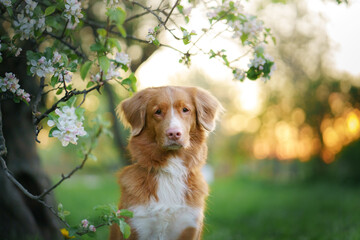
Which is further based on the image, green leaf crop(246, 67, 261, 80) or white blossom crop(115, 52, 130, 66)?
green leaf crop(246, 67, 261, 80)

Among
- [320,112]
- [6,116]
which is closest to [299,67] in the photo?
[320,112]

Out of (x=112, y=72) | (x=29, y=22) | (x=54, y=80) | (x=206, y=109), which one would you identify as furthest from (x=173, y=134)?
(x=29, y=22)

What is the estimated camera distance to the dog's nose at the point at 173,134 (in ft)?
10.8

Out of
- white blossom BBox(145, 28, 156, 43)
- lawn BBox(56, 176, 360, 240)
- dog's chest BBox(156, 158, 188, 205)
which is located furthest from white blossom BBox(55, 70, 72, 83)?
lawn BBox(56, 176, 360, 240)

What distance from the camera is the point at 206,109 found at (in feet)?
12.5

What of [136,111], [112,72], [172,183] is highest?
[112,72]

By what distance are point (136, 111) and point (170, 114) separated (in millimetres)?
429

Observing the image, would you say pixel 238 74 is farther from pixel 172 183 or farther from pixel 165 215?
pixel 165 215

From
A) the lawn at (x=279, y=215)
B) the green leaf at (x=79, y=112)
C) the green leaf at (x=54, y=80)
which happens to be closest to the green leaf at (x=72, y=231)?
the green leaf at (x=79, y=112)

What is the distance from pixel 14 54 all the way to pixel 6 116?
2398 millimetres

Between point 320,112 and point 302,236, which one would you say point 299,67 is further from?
point 302,236

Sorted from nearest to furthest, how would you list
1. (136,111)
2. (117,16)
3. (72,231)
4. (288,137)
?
(117,16)
(72,231)
(136,111)
(288,137)

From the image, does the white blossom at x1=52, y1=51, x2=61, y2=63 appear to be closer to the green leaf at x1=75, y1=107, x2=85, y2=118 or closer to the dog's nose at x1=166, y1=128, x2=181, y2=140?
the green leaf at x1=75, y1=107, x2=85, y2=118

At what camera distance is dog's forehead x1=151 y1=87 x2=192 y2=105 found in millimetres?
3523
